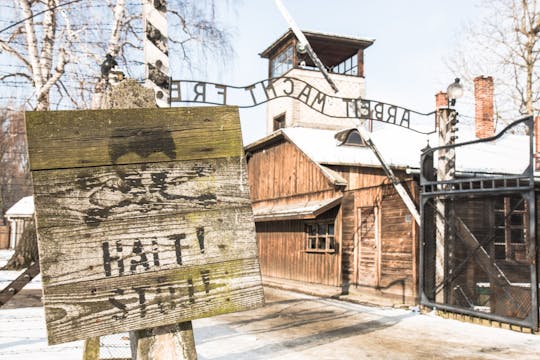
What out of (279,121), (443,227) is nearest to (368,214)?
(443,227)

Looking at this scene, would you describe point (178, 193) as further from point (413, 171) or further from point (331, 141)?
point (331, 141)

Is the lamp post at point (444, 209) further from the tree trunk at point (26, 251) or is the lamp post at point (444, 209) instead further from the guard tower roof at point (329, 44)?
the guard tower roof at point (329, 44)

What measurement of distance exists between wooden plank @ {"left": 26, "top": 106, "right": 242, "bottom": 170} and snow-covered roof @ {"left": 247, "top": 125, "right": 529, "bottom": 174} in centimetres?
1113

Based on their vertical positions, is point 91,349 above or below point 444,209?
below

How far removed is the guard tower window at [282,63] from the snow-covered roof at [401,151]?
598cm

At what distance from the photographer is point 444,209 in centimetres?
1005

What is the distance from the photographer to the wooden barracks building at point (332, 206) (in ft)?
40.2

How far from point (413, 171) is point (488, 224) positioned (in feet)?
11.8

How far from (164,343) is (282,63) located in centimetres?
2430

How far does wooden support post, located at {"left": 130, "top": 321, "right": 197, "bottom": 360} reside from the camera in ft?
5.98

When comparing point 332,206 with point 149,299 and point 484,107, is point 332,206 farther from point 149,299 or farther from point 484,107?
point 149,299

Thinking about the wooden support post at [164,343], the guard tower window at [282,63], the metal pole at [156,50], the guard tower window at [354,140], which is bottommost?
the wooden support post at [164,343]

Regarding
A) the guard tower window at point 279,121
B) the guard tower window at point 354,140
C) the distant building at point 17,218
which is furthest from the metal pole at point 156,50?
the distant building at point 17,218

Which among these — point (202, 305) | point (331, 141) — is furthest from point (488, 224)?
point (202, 305)
